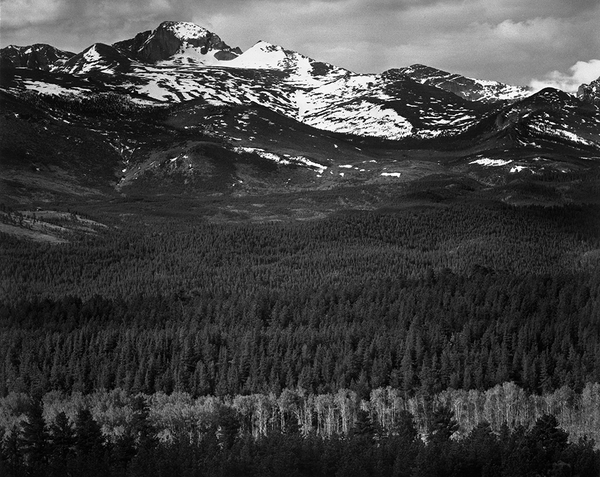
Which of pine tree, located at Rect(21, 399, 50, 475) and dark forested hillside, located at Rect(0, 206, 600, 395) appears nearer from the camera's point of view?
pine tree, located at Rect(21, 399, 50, 475)

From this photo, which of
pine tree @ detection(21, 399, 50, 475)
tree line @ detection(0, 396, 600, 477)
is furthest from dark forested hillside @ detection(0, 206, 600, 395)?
pine tree @ detection(21, 399, 50, 475)

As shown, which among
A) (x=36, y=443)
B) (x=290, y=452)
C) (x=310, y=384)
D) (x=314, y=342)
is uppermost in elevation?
(x=314, y=342)

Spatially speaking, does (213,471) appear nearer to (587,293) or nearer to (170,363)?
(170,363)

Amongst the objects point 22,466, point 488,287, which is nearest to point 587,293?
point 488,287

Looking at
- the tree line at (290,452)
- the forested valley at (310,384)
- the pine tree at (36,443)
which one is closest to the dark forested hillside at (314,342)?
the forested valley at (310,384)

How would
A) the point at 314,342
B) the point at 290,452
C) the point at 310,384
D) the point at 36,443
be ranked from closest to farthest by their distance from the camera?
the point at 290,452 < the point at 36,443 < the point at 310,384 < the point at 314,342

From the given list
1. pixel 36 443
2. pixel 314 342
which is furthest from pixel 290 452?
pixel 314 342

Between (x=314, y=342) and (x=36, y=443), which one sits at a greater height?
(x=314, y=342)

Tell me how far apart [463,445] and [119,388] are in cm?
5118

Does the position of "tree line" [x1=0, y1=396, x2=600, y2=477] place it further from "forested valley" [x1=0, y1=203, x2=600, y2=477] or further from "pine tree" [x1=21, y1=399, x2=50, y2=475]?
"forested valley" [x1=0, y1=203, x2=600, y2=477]

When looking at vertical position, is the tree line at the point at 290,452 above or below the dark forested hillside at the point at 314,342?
below

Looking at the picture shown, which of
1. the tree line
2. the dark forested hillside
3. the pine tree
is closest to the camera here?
the tree line

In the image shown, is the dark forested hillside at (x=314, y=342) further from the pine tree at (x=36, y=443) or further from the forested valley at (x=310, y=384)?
the pine tree at (x=36, y=443)

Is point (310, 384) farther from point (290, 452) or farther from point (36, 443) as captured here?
point (36, 443)
